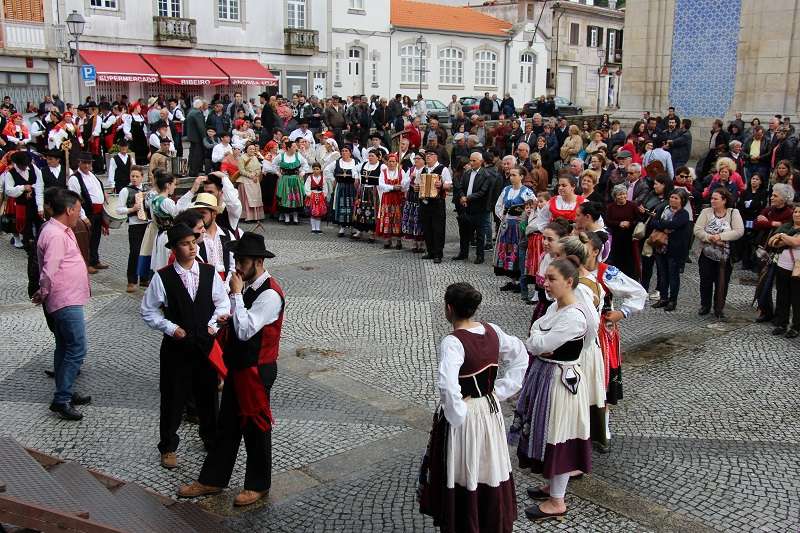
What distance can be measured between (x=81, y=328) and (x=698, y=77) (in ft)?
63.6

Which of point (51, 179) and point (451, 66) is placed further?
point (451, 66)

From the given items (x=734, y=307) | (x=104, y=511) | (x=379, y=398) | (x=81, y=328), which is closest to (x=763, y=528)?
(x=379, y=398)

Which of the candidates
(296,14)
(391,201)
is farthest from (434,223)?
(296,14)

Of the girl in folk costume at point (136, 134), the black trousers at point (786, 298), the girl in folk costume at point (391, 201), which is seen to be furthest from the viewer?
the girl in folk costume at point (136, 134)

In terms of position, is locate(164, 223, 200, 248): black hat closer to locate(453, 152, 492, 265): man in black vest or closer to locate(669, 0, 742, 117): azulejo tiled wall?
locate(453, 152, 492, 265): man in black vest

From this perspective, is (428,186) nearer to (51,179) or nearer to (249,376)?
(51,179)

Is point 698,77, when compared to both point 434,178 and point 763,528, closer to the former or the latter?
point 434,178

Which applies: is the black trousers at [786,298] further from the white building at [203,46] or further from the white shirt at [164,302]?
the white building at [203,46]

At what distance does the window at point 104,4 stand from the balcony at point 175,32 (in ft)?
5.86

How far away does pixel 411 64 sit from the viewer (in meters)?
44.4

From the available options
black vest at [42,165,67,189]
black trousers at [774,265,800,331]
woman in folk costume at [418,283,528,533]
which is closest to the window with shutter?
black vest at [42,165,67,189]

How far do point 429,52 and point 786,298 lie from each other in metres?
37.4

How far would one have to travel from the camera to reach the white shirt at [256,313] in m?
5.01

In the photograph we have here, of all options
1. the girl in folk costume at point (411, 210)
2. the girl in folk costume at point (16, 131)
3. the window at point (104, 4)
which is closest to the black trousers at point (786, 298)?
the girl in folk costume at point (411, 210)
